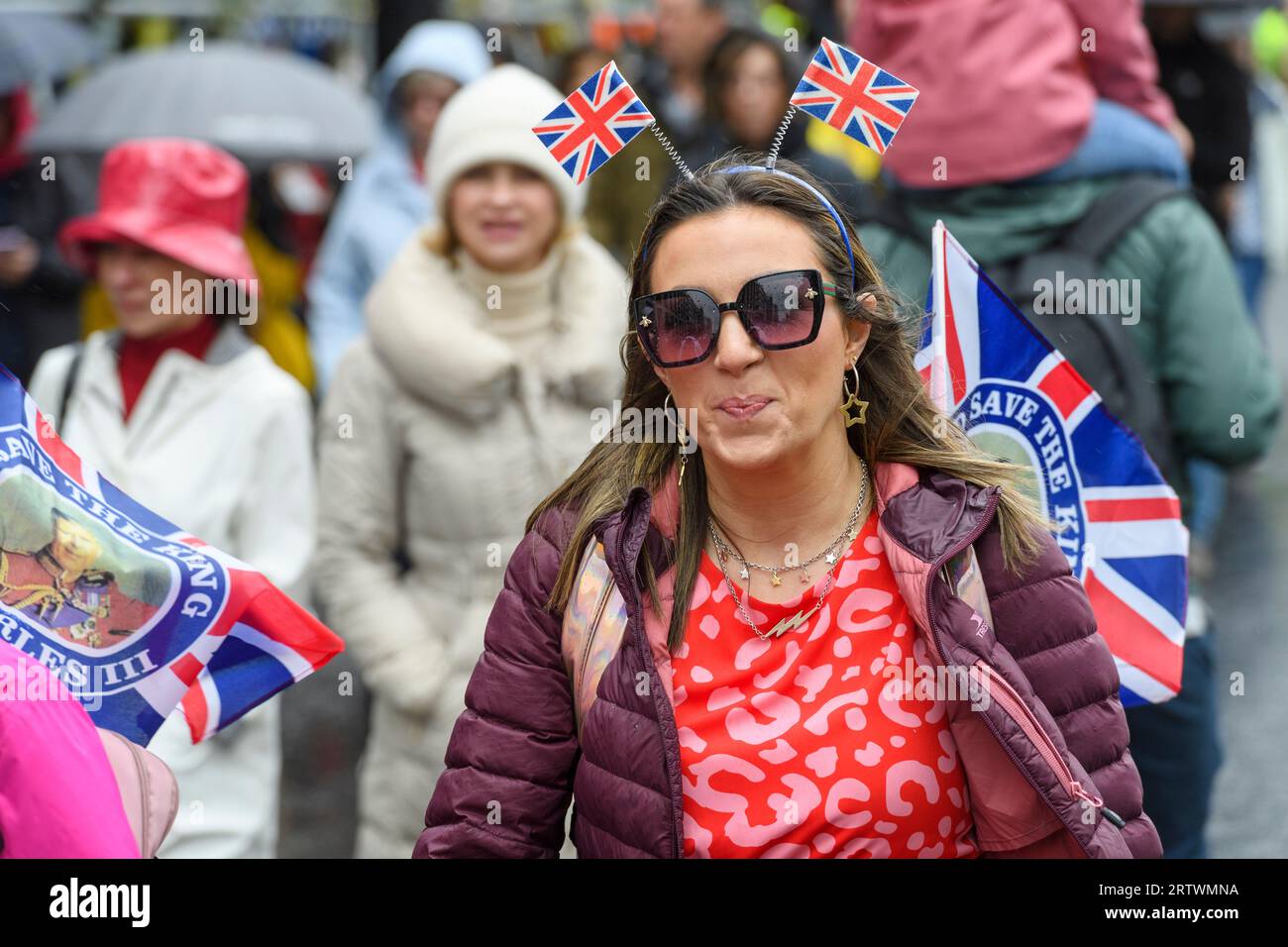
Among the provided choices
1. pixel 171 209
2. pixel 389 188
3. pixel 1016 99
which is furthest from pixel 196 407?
pixel 389 188

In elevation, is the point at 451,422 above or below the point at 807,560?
above

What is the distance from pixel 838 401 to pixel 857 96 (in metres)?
0.45

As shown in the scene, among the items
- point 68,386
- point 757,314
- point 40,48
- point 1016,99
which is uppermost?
point 40,48

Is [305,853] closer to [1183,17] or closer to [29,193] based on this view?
[29,193]

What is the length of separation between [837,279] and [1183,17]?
687cm

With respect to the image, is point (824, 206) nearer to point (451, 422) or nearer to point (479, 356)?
point (479, 356)

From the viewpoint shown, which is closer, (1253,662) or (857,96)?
(857,96)

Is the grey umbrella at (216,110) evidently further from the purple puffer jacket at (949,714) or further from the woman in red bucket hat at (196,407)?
the purple puffer jacket at (949,714)

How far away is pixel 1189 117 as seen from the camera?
925 cm

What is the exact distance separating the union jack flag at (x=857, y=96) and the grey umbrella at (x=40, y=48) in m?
6.78

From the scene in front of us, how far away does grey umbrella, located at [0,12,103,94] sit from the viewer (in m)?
8.96

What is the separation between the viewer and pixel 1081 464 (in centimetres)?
347

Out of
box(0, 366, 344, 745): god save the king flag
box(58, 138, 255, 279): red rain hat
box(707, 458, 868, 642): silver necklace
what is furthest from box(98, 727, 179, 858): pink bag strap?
box(58, 138, 255, 279): red rain hat

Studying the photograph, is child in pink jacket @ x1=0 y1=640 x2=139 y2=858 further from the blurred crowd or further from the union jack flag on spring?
the blurred crowd
